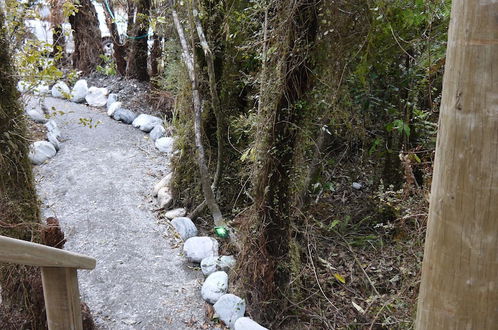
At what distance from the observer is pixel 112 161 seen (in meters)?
5.25

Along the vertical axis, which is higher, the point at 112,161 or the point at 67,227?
the point at 112,161

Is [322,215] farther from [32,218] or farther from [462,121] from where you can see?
[462,121]

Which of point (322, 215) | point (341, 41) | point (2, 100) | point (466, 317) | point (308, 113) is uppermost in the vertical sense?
point (341, 41)

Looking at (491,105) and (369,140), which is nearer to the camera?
(491,105)

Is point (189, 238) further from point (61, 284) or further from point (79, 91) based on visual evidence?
point (79, 91)

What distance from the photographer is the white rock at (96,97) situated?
6957 mm

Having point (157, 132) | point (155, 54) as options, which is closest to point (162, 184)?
point (157, 132)

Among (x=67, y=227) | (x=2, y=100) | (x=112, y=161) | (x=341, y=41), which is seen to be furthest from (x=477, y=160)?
(x=112, y=161)

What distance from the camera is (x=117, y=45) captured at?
7234 mm

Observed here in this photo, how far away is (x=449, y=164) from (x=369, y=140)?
3.40 metres

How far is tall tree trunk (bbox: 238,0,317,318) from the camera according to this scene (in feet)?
7.73

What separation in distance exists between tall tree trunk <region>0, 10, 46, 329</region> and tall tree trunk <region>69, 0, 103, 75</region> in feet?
18.2

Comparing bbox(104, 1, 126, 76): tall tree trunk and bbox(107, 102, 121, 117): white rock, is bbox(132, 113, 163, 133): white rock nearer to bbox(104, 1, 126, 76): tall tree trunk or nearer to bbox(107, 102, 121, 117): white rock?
bbox(107, 102, 121, 117): white rock

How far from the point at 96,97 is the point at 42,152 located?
2.13m
